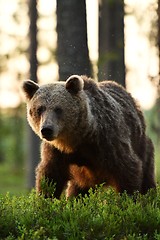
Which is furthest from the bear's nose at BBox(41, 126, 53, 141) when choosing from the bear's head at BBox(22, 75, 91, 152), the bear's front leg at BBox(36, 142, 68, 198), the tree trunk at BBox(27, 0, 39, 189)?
the tree trunk at BBox(27, 0, 39, 189)

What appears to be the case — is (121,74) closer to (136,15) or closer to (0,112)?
(136,15)

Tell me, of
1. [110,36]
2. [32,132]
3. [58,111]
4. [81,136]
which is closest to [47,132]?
[58,111]

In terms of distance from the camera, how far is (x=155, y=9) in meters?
16.7

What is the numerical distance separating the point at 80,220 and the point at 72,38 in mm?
4565

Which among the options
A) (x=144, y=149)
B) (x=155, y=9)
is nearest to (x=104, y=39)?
(x=155, y=9)

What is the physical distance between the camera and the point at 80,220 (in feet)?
21.2

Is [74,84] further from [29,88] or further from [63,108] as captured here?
[29,88]

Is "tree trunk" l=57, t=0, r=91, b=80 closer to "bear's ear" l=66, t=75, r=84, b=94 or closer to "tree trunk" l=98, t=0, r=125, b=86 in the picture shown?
"bear's ear" l=66, t=75, r=84, b=94

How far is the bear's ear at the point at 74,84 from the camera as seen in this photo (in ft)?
26.0

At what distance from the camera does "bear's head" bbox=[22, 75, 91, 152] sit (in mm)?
7812

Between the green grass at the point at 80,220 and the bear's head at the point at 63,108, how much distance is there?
1.00 metres

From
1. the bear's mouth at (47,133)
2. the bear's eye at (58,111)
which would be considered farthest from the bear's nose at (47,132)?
the bear's eye at (58,111)

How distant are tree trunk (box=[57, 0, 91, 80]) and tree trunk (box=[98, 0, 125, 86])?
5.51 meters

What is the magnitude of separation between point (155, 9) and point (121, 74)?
7.40 ft
